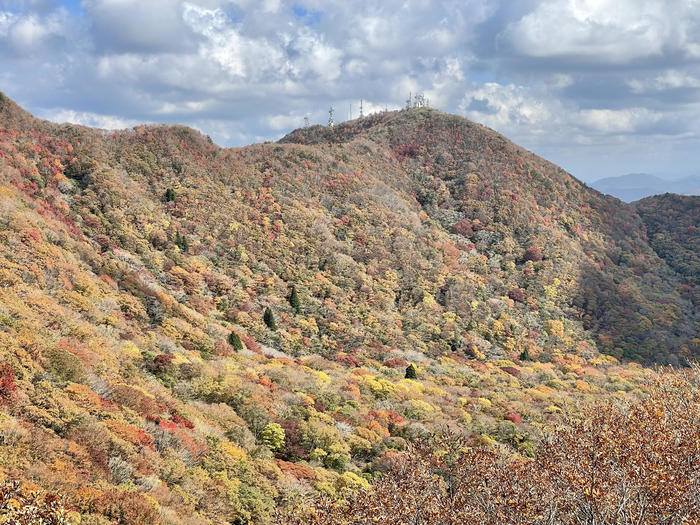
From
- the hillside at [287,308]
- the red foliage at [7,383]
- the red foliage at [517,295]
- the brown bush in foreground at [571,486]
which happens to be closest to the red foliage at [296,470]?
the hillside at [287,308]

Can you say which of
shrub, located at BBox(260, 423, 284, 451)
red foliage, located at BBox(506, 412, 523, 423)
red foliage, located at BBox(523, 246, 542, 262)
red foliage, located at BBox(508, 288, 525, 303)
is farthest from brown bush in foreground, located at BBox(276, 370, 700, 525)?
red foliage, located at BBox(523, 246, 542, 262)

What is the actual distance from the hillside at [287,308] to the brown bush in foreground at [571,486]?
513 cm

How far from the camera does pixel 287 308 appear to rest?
140 feet

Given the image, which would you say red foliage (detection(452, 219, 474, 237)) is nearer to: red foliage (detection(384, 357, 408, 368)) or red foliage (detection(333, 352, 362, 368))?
red foliage (detection(384, 357, 408, 368))

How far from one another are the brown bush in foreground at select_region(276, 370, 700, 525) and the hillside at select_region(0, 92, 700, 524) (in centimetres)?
513

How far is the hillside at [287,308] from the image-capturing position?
14.0 meters

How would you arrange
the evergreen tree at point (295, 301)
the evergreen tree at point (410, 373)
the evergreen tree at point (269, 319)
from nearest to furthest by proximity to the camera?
the evergreen tree at point (410, 373) < the evergreen tree at point (269, 319) < the evergreen tree at point (295, 301)

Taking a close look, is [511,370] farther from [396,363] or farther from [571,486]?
[571,486]

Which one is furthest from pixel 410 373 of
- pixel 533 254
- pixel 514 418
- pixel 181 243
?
pixel 533 254

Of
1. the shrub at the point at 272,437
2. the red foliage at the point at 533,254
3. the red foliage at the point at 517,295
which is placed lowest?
the shrub at the point at 272,437

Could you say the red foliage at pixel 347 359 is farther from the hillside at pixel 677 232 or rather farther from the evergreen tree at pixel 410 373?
the hillside at pixel 677 232

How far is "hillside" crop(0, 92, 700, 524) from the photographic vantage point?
14047mm

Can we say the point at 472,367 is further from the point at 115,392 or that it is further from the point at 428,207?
the point at 428,207

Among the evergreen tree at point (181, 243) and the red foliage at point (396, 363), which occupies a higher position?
the evergreen tree at point (181, 243)
